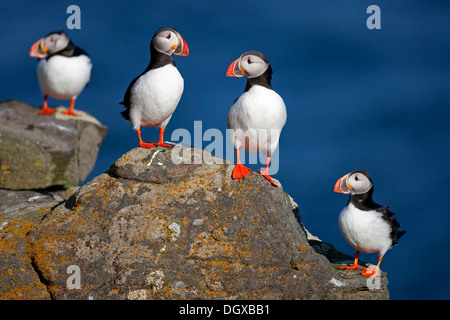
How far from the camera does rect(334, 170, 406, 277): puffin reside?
7.60 metres

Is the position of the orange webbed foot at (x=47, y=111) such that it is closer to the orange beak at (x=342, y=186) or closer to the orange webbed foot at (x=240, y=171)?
the orange webbed foot at (x=240, y=171)

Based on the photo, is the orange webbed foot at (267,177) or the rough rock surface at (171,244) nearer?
the rough rock surface at (171,244)

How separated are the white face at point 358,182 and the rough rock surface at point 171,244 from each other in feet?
2.72

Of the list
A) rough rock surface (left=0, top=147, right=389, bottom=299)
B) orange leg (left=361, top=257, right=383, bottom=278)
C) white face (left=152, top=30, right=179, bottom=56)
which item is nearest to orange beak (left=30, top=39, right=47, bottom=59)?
white face (left=152, top=30, right=179, bottom=56)

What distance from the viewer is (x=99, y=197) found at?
7031mm

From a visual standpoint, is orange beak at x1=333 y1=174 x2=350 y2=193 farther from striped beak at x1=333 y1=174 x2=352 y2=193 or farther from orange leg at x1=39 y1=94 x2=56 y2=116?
orange leg at x1=39 y1=94 x2=56 y2=116

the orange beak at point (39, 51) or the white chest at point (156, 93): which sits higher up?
the orange beak at point (39, 51)

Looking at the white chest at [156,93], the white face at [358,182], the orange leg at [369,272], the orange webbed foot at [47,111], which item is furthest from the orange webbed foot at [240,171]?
the orange webbed foot at [47,111]

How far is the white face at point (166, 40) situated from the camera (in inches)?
292

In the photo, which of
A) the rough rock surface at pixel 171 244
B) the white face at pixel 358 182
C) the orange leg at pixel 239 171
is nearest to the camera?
the rough rock surface at pixel 171 244

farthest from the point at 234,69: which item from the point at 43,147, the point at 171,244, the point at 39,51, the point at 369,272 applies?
the point at 39,51
